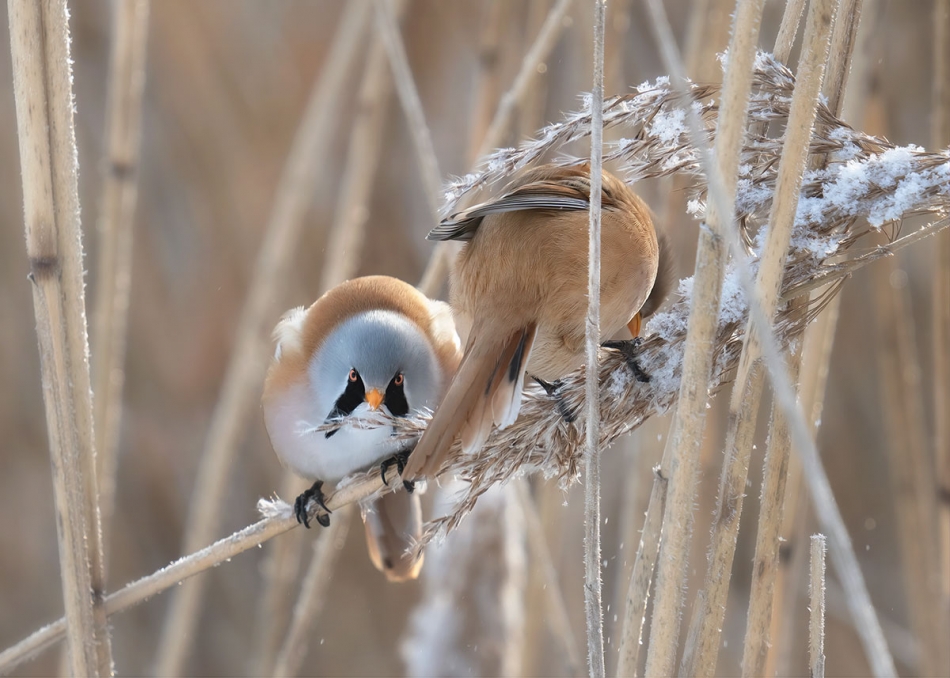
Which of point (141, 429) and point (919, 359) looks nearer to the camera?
point (919, 359)

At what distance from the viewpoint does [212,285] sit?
282 cm

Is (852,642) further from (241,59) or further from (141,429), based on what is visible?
(241,59)

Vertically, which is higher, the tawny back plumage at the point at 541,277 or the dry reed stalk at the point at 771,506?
the tawny back plumage at the point at 541,277

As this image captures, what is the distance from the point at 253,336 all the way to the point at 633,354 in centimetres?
112

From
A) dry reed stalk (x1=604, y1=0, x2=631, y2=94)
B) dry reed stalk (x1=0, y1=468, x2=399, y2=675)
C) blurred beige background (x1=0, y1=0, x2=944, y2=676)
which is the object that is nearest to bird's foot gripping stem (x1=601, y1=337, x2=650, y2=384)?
dry reed stalk (x1=0, y1=468, x2=399, y2=675)

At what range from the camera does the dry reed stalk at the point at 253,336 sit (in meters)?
1.94

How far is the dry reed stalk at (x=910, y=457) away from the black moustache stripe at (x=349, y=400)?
1013 millimetres

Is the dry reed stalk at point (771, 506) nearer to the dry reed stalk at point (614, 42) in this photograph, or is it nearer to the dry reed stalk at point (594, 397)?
the dry reed stalk at point (594, 397)

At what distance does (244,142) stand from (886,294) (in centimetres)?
190

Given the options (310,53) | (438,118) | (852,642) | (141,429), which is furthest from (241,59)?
(852,642)

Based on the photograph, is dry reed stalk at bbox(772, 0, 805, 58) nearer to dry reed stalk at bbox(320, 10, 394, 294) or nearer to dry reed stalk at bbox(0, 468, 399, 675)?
dry reed stalk at bbox(0, 468, 399, 675)

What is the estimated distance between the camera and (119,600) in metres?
1.27

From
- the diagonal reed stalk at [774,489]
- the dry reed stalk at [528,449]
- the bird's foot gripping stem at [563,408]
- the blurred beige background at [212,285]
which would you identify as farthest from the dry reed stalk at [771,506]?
the blurred beige background at [212,285]

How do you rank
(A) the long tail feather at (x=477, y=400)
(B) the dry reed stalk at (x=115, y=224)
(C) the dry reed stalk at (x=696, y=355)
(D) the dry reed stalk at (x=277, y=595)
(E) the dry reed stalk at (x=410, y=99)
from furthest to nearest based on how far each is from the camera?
(D) the dry reed stalk at (x=277, y=595) → (B) the dry reed stalk at (x=115, y=224) → (E) the dry reed stalk at (x=410, y=99) → (A) the long tail feather at (x=477, y=400) → (C) the dry reed stalk at (x=696, y=355)
